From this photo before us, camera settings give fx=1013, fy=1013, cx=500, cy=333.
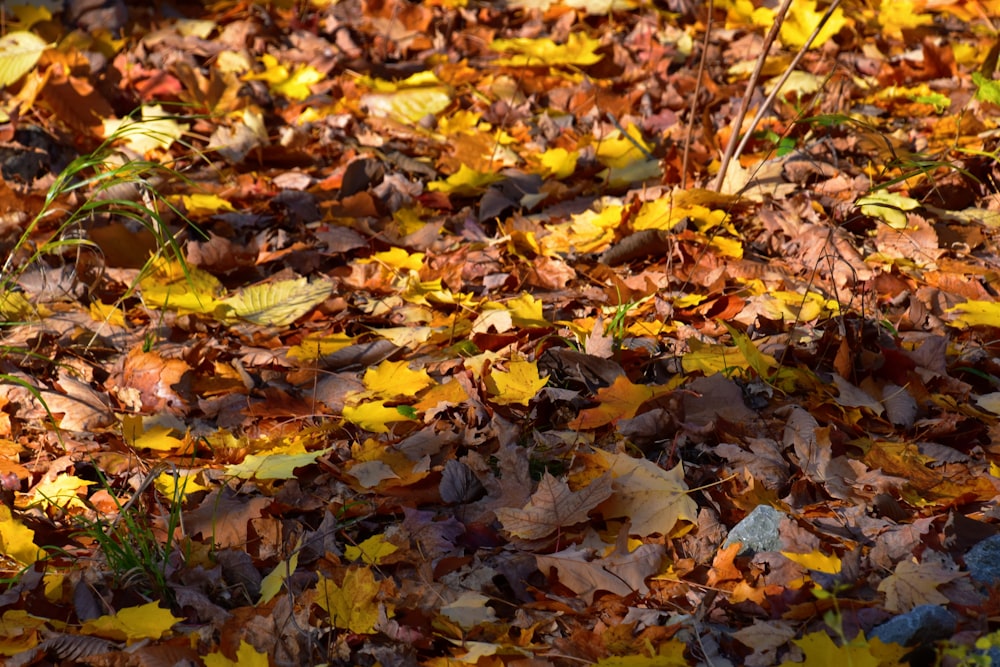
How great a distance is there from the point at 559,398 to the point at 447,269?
2.64ft

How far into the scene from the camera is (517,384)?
2.20 meters

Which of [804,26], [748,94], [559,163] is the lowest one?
[559,163]

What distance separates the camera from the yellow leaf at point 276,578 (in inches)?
69.7

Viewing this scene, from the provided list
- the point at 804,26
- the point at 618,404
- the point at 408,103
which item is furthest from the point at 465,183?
the point at 804,26

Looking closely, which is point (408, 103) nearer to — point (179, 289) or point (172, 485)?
point (179, 289)

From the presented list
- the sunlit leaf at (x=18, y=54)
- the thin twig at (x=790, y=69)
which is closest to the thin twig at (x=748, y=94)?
the thin twig at (x=790, y=69)

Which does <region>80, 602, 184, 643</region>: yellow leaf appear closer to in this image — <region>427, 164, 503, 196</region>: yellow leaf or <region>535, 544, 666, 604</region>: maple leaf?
<region>535, 544, 666, 604</region>: maple leaf

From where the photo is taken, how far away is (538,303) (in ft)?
8.34

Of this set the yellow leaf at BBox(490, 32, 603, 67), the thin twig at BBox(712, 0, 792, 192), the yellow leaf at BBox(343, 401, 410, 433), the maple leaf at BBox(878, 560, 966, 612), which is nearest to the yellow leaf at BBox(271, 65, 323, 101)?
the yellow leaf at BBox(490, 32, 603, 67)

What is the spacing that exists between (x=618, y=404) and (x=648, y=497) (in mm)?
285

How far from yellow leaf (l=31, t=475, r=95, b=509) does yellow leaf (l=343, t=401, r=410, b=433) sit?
56cm

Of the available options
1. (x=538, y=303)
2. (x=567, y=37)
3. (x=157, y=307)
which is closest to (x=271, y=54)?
(x=567, y=37)

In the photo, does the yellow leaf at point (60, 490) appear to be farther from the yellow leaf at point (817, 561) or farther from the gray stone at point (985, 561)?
the gray stone at point (985, 561)

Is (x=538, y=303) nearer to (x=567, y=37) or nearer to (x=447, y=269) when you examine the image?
(x=447, y=269)
